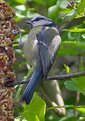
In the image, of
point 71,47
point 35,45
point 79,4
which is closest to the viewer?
point 79,4

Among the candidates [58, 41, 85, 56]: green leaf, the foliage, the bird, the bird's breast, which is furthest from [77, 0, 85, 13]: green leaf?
the bird's breast

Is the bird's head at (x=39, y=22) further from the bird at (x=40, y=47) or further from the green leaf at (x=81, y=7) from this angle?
the green leaf at (x=81, y=7)

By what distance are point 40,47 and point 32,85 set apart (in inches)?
15.7

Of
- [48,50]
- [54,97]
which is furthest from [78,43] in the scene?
[54,97]

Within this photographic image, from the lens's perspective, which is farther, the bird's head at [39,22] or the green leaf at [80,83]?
the bird's head at [39,22]

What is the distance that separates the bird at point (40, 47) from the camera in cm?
265

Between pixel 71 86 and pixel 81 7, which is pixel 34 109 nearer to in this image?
pixel 71 86

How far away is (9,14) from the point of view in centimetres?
257

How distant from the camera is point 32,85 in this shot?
2572 millimetres

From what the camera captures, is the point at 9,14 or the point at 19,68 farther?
the point at 19,68

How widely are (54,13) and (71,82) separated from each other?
2.25 feet

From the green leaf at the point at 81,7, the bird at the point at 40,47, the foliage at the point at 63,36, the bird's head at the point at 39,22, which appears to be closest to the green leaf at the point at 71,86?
the foliage at the point at 63,36

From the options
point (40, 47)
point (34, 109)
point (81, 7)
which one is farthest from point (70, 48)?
point (34, 109)

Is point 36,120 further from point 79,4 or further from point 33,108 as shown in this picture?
point 79,4
